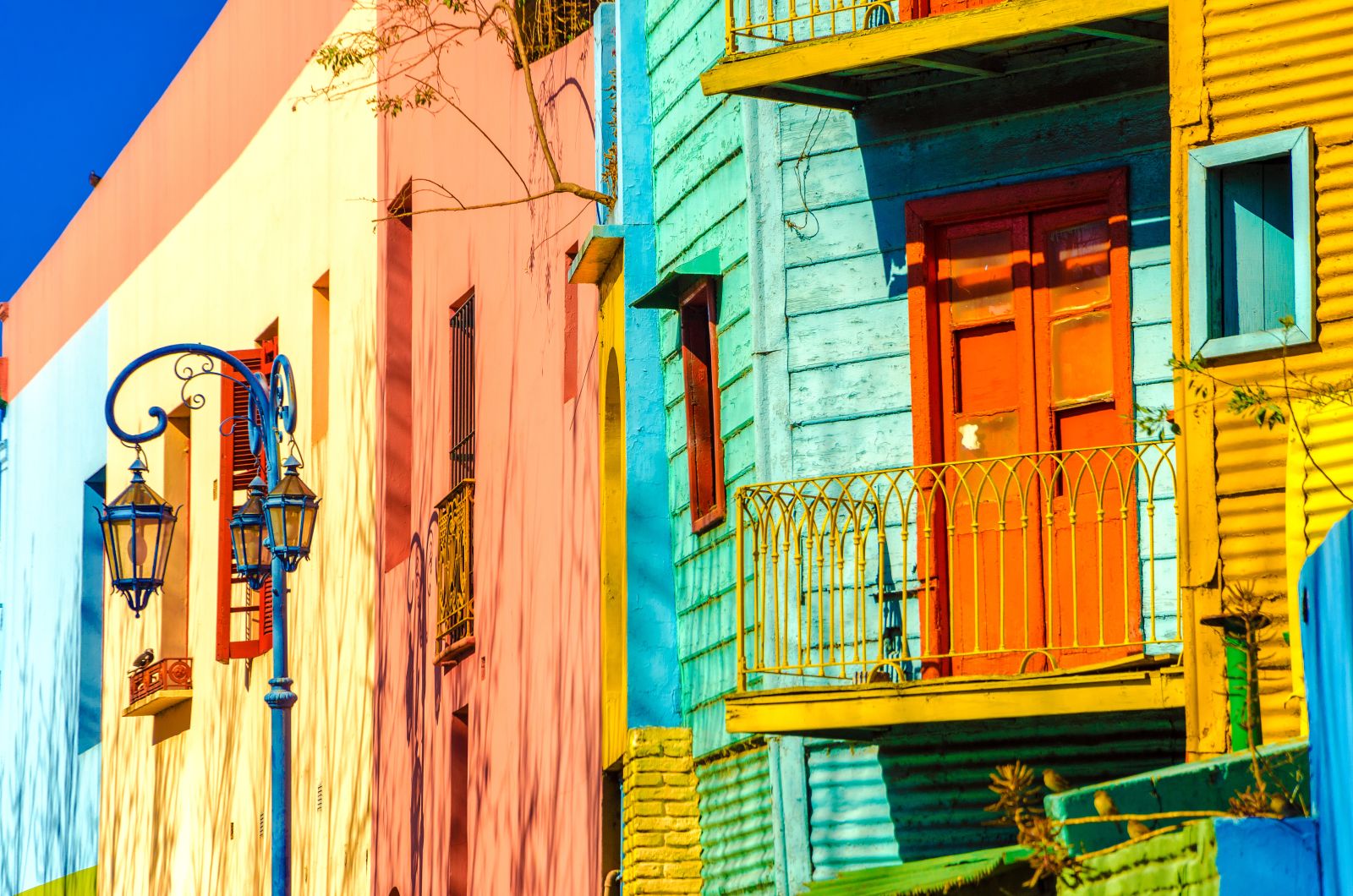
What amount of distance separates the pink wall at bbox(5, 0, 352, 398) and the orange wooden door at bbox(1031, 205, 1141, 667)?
10.3 m

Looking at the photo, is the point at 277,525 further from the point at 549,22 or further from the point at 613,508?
the point at 549,22

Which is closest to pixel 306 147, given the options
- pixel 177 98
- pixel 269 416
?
pixel 177 98

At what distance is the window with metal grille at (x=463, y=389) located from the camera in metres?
17.6

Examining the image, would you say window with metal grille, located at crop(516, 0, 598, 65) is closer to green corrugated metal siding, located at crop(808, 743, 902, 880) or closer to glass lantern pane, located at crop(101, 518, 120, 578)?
glass lantern pane, located at crop(101, 518, 120, 578)

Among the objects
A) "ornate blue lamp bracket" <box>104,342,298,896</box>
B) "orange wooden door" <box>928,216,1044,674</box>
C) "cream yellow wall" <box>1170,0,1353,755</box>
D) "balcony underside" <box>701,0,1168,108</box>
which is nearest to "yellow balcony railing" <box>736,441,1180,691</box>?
"orange wooden door" <box>928,216,1044,674</box>

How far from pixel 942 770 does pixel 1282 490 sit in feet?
7.78

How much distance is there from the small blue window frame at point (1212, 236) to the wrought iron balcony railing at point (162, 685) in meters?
15.4

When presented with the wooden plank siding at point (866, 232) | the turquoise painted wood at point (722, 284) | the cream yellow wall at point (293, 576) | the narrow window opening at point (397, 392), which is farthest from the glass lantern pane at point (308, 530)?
the cream yellow wall at point (293, 576)

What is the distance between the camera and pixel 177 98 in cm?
2595

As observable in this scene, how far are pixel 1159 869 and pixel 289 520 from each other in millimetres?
8074

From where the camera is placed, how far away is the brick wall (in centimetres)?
1333

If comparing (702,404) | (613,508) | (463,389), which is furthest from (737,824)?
(463,389)

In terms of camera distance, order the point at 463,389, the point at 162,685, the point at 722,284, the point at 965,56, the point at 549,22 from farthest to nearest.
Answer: the point at 162,685 → the point at 463,389 → the point at 549,22 → the point at 722,284 → the point at 965,56

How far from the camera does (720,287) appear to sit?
1306cm
